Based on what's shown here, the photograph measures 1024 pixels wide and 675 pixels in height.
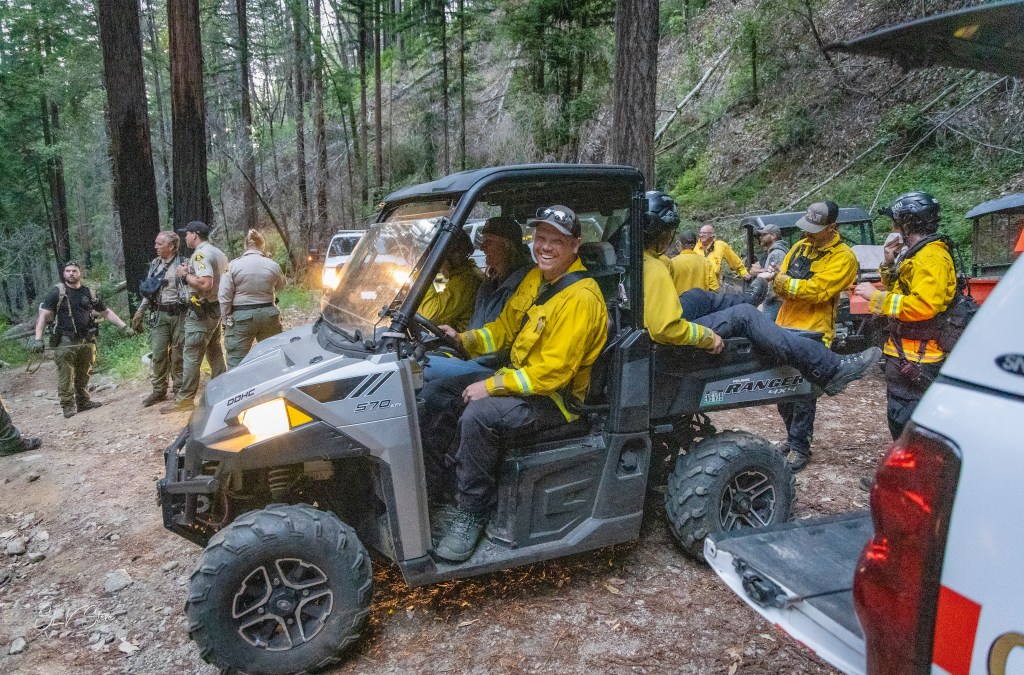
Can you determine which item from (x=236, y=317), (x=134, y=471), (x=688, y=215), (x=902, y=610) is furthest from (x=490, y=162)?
(x=902, y=610)

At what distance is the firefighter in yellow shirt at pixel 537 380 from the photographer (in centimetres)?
300

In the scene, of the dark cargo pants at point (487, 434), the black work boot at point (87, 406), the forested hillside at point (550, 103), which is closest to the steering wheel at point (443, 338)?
the dark cargo pants at point (487, 434)

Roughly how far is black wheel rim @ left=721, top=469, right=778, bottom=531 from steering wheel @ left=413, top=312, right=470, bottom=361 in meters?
1.72

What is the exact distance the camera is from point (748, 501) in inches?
145

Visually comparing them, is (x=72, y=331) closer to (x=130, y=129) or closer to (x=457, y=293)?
(x=130, y=129)

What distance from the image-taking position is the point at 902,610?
1302mm

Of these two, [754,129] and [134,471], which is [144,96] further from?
[754,129]

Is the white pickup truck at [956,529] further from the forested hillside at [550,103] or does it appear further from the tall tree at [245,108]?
the tall tree at [245,108]

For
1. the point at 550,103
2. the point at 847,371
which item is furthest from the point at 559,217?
the point at 550,103

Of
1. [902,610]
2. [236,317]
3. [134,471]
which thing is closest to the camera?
[902,610]

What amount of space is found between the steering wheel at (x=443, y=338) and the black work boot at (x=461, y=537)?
2.68ft

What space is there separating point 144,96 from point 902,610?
12.6 metres

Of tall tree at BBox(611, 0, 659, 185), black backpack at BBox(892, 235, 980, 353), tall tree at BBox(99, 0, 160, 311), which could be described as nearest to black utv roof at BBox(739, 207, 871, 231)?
tall tree at BBox(611, 0, 659, 185)

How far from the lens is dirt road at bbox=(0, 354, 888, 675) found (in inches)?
115
